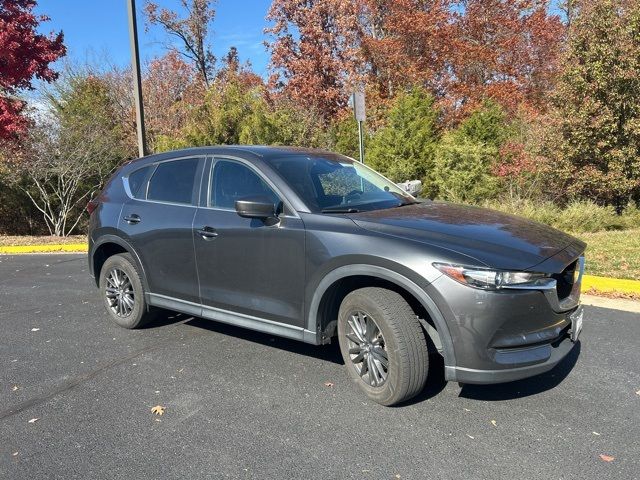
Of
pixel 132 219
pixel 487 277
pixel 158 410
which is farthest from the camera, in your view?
pixel 132 219

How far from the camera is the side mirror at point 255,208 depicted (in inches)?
148

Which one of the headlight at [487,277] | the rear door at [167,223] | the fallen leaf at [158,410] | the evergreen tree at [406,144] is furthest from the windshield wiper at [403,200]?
the evergreen tree at [406,144]

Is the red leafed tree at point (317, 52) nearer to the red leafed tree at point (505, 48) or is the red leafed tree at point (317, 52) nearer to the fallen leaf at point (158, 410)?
the red leafed tree at point (505, 48)

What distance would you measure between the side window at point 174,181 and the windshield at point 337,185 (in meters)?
0.90

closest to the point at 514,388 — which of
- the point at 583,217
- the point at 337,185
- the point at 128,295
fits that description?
the point at 337,185

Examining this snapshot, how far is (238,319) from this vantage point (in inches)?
166

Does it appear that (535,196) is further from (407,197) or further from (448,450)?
(448,450)

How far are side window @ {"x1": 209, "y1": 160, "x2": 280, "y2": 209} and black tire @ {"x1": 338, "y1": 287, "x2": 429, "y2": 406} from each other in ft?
3.95

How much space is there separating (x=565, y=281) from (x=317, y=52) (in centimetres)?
2331

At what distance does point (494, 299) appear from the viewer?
3.02 m

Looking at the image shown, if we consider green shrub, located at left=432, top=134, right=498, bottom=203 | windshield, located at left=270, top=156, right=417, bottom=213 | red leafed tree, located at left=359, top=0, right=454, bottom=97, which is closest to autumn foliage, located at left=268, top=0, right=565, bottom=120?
red leafed tree, located at left=359, top=0, right=454, bottom=97

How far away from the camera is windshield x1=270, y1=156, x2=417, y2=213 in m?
4.00

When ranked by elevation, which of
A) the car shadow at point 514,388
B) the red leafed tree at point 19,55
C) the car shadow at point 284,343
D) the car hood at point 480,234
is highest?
the red leafed tree at point 19,55

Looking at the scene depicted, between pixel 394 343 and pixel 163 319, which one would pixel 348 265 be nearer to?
pixel 394 343
